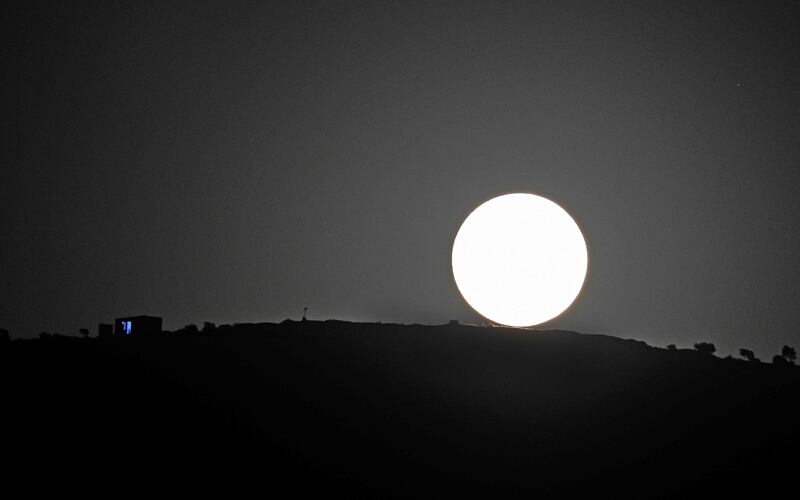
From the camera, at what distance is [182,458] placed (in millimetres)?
34594

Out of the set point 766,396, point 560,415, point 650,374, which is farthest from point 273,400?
point 766,396

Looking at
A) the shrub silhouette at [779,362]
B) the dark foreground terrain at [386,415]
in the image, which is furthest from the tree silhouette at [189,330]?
the shrub silhouette at [779,362]

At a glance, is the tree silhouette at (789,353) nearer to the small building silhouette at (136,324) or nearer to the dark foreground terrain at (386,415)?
the dark foreground terrain at (386,415)

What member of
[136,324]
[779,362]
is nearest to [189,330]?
[136,324]

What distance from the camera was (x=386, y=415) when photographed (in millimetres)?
43562

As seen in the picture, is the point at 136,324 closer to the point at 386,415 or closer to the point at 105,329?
the point at 105,329

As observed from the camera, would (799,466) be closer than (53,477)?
No

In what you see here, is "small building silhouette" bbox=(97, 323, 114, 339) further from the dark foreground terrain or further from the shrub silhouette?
the shrub silhouette

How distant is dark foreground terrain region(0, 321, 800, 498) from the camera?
34.6 metres

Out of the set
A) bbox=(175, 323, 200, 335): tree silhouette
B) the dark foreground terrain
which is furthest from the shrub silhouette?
bbox=(175, 323, 200, 335): tree silhouette

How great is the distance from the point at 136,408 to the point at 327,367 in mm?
13034

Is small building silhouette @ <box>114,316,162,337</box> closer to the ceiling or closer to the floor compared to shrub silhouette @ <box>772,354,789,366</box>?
closer to the ceiling

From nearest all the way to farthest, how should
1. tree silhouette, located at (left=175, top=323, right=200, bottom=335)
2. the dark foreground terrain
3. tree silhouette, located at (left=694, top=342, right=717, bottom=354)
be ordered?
the dark foreground terrain → tree silhouette, located at (left=175, top=323, right=200, bottom=335) → tree silhouette, located at (left=694, top=342, right=717, bottom=354)

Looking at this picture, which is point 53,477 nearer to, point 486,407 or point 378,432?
point 378,432
